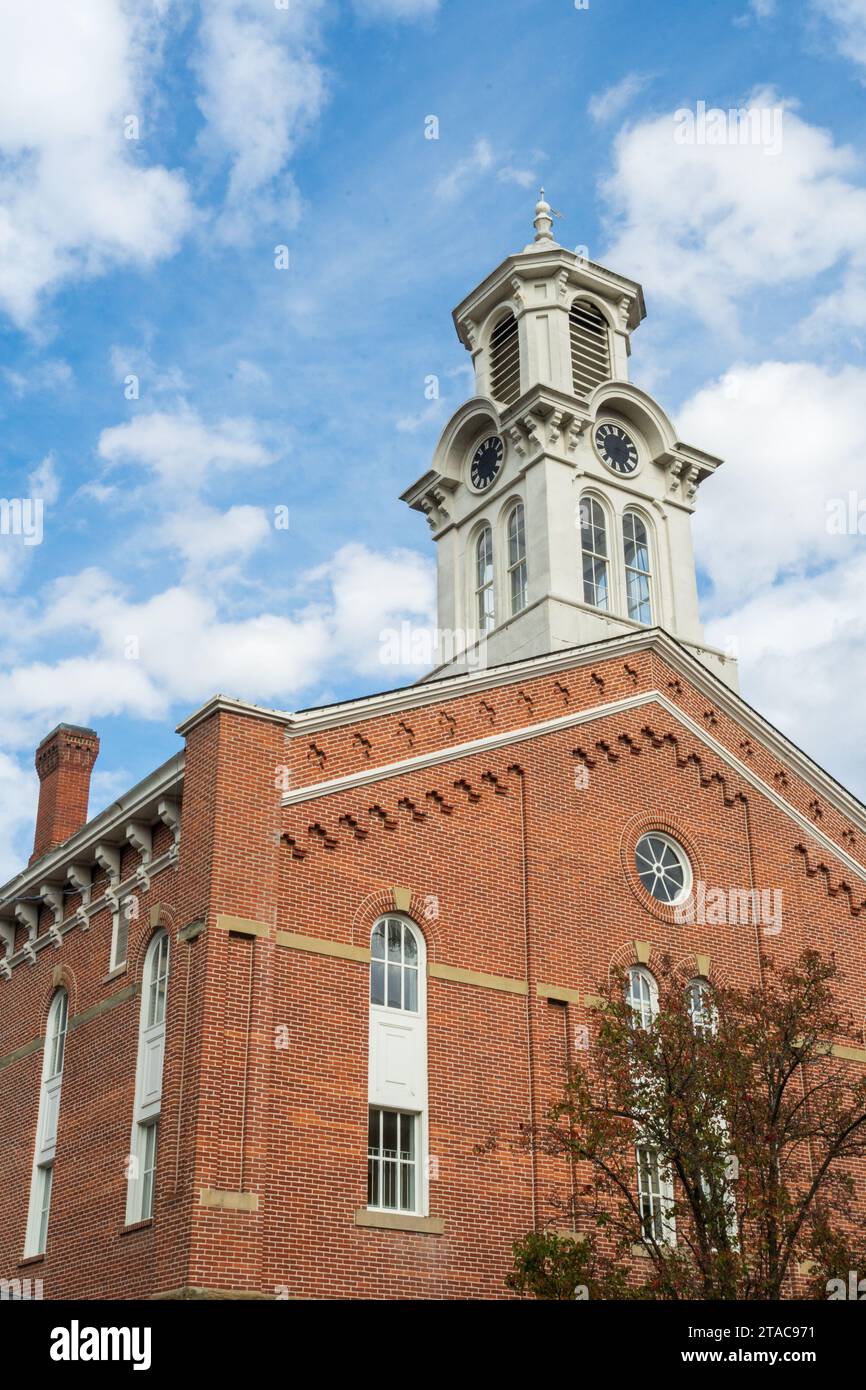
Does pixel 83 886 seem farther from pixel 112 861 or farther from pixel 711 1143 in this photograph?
pixel 711 1143

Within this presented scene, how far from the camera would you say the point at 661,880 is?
83.9ft

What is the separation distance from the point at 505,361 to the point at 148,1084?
20396 mm

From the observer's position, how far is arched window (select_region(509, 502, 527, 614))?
32.2m

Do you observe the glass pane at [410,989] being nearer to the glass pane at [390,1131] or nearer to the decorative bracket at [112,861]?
the glass pane at [390,1131]

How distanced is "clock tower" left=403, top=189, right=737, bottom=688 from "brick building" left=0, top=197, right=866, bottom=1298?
2.76ft

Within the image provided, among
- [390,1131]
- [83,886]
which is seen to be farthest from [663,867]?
[83,886]

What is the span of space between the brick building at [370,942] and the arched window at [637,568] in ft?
6.23

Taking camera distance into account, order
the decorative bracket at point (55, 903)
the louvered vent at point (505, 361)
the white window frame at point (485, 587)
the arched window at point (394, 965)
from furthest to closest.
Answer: the louvered vent at point (505, 361) → the white window frame at point (485, 587) → the decorative bracket at point (55, 903) → the arched window at point (394, 965)

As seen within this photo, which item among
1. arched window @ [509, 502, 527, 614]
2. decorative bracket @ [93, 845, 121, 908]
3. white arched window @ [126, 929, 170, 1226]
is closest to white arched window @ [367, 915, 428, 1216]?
white arched window @ [126, 929, 170, 1226]

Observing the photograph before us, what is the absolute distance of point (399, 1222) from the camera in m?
20.0

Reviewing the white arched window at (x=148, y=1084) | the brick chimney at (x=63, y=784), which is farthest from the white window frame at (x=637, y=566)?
the white arched window at (x=148, y=1084)

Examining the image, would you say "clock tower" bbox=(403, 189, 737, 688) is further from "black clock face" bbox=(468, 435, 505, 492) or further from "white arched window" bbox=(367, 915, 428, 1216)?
"white arched window" bbox=(367, 915, 428, 1216)

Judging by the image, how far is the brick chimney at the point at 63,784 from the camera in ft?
96.7
